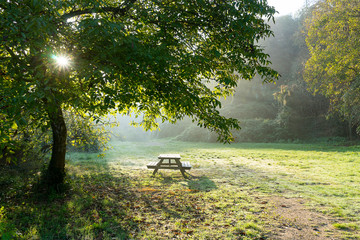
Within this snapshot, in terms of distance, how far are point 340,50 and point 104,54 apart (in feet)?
56.7

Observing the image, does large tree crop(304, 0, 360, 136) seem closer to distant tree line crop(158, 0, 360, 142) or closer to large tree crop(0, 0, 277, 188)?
distant tree line crop(158, 0, 360, 142)

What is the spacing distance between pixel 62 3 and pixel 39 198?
5.27 metres

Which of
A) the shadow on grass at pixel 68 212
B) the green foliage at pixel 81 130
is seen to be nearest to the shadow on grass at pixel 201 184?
the shadow on grass at pixel 68 212

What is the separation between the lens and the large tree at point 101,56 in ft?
13.3

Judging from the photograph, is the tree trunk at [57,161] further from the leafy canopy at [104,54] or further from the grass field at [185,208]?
the leafy canopy at [104,54]

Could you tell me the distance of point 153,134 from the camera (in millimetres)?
53562

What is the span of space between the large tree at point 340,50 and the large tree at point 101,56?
13.5 metres

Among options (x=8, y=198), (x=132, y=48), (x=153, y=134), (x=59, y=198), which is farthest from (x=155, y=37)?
(x=153, y=134)

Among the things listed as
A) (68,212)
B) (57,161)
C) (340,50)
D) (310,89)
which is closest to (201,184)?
(68,212)

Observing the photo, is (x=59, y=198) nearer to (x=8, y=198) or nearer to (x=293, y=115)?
(x=8, y=198)

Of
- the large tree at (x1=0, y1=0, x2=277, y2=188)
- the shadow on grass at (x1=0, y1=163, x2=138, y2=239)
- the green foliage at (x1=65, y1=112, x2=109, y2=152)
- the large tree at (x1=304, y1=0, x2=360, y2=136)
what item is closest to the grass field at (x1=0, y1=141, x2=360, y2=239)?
the shadow on grass at (x1=0, y1=163, x2=138, y2=239)

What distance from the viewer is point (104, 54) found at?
452 centimetres

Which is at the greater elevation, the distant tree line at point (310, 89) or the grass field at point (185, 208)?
the distant tree line at point (310, 89)

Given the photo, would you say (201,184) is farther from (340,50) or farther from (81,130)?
(340,50)
